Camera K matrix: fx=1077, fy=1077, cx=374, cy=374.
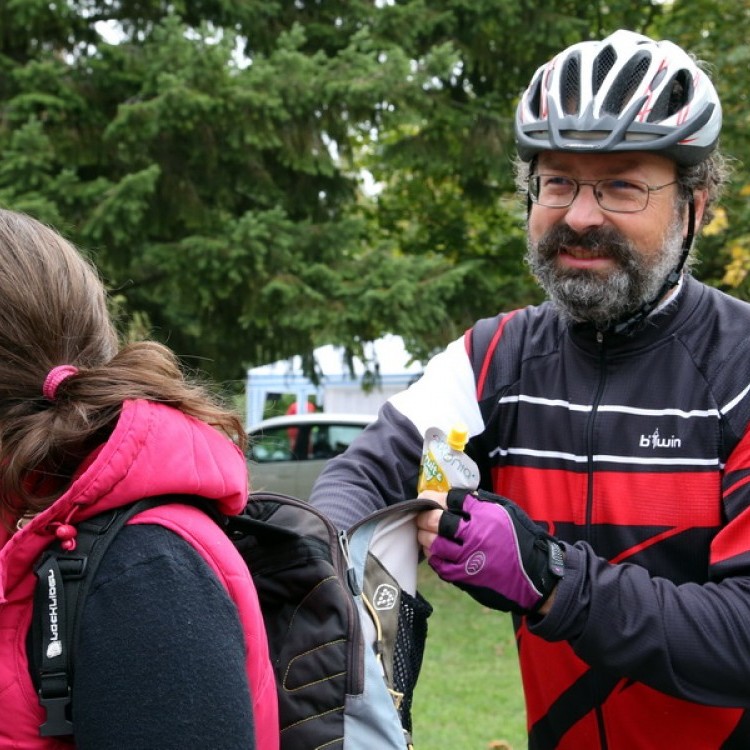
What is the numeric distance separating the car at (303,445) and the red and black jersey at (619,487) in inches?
414

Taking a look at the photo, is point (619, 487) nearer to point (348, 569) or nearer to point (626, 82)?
point (348, 569)

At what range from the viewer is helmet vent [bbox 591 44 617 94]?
2516 millimetres

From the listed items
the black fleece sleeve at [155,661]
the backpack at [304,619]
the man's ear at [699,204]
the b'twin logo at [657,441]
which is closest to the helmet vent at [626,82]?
the man's ear at [699,204]

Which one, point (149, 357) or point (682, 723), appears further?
point (682, 723)

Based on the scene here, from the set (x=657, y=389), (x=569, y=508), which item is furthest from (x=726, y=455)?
(x=569, y=508)

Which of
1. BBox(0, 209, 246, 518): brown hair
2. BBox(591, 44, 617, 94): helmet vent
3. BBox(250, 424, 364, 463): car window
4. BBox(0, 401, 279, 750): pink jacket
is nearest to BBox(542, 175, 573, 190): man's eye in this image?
BBox(591, 44, 617, 94): helmet vent

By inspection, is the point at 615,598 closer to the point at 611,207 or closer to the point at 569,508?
the point at 569,508

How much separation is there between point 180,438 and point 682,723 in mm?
1349

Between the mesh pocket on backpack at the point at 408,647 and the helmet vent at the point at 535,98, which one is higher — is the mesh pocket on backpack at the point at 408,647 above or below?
below

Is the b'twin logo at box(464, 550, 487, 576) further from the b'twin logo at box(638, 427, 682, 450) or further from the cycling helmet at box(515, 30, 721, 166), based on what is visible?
the cycling helmet at box(515, 30, 721, 166)

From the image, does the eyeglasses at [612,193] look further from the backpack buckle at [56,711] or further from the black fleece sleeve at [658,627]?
the backpack buckle at [56,711]

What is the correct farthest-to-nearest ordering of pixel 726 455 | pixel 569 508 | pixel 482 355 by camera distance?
pixel 482 355
pixel 569 508
pixel 726 455

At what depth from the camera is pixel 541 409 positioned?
2.42 meters

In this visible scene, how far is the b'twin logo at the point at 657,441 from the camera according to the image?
222 centimetres
